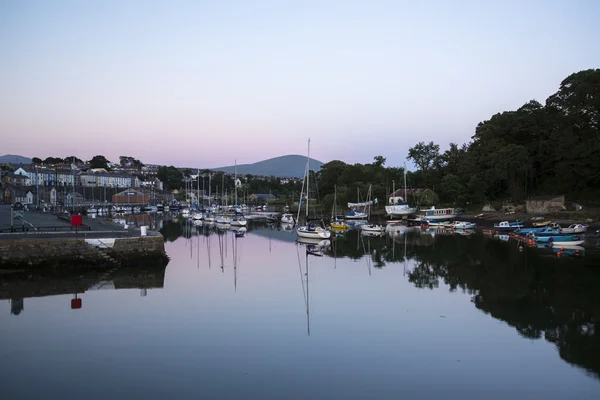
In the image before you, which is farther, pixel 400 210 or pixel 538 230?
pixel 400 210

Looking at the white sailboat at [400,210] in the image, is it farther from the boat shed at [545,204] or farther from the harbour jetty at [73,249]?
the harbour jetty at [73,249]

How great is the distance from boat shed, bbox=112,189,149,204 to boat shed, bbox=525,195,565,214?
296ft

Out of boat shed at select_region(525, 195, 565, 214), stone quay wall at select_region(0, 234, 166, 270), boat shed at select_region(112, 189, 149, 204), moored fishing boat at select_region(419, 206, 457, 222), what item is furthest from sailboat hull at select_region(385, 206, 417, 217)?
boat shed at select_region(112, 189, 149, 204)

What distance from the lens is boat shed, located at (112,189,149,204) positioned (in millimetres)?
122062

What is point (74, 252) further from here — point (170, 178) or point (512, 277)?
point (170, 178)

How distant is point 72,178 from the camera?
439 ft

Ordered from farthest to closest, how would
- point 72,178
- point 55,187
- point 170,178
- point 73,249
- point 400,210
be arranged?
point 170,178 → point 72,178 → point 55,187 → point 400,210 → point 73,249

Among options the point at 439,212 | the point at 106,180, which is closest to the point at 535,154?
the point at 439,212

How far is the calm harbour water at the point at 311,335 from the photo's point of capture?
11.7 meters

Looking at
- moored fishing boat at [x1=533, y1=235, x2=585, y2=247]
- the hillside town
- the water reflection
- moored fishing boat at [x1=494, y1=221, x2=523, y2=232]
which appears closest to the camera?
the water reflection

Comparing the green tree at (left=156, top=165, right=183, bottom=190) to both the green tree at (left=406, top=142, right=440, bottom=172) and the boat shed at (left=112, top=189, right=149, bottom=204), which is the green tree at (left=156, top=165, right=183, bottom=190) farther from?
the green tree at (left=406, top=142, right=440, bottom=172)

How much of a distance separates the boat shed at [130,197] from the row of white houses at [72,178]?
10.4m

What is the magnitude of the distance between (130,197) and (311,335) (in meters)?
116

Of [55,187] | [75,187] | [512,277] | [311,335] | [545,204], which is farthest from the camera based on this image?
[75,187]
